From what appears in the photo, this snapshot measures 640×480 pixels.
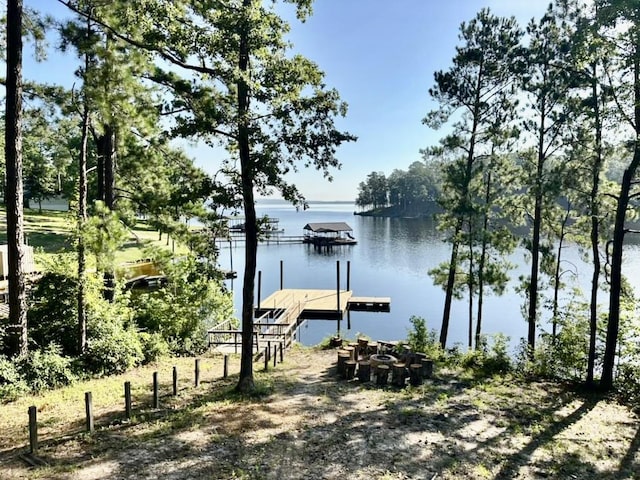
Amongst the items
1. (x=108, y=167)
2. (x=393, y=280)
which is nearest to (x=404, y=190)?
(x=393, y=280)

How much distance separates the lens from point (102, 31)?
10.2m

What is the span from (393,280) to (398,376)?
3115 centimetres

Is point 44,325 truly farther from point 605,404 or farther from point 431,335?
point 605,404

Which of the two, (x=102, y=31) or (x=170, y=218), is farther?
(x=170, y=218)

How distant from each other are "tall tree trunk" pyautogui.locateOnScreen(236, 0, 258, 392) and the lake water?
2.80 m

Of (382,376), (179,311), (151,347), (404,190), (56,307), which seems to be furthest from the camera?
(404,190)

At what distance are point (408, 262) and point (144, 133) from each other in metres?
42.7

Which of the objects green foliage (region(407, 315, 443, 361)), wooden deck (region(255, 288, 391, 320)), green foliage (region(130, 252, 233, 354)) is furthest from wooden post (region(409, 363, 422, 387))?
wooden deck (region(255, 288, 391, 320))

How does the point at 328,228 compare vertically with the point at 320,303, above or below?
above

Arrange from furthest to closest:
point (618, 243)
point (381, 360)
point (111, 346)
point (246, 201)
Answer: point (381, 360), point (111, 346), point (618, 243), point (246, 201)

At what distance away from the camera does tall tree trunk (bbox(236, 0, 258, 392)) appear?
8703 mm

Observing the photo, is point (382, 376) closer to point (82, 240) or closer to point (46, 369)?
point (46, 369)

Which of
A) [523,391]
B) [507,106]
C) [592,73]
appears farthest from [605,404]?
[507,106]

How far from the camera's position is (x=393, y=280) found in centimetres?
4191
